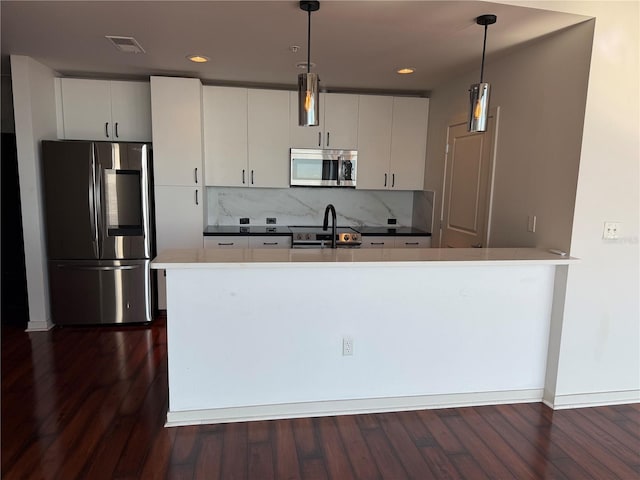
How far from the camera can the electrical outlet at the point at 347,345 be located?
248 centimetres

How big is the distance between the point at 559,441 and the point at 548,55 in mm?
2334

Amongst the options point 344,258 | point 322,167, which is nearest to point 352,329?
point 344,258

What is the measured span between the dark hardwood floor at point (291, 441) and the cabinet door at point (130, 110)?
7.57ft

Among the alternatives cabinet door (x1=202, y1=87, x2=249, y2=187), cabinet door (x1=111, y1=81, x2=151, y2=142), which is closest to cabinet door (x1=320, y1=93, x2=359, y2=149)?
cabinet door (x1=202, y1=87, x2=249, y2=187)

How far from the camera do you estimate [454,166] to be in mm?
3875

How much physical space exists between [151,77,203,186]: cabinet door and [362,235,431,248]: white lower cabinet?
1.84m

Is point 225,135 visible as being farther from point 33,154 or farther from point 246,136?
point 33,154

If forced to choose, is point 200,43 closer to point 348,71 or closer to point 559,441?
point 348,71

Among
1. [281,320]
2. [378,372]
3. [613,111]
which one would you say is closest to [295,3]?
[281,320]

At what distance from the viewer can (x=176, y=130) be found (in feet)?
12.9

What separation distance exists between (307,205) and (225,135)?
3.98 feet

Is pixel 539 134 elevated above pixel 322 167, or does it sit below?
above

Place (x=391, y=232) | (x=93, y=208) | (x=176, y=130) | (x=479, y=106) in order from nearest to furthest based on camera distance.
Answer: (x=479, y=106), (x=93, y=208), (x=176, y=130), (x=391, y=232)

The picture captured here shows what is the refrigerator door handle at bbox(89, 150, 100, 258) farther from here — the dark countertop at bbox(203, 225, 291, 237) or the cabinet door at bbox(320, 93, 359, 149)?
the cabinet door at bbox(320, 93, 359, 149)
